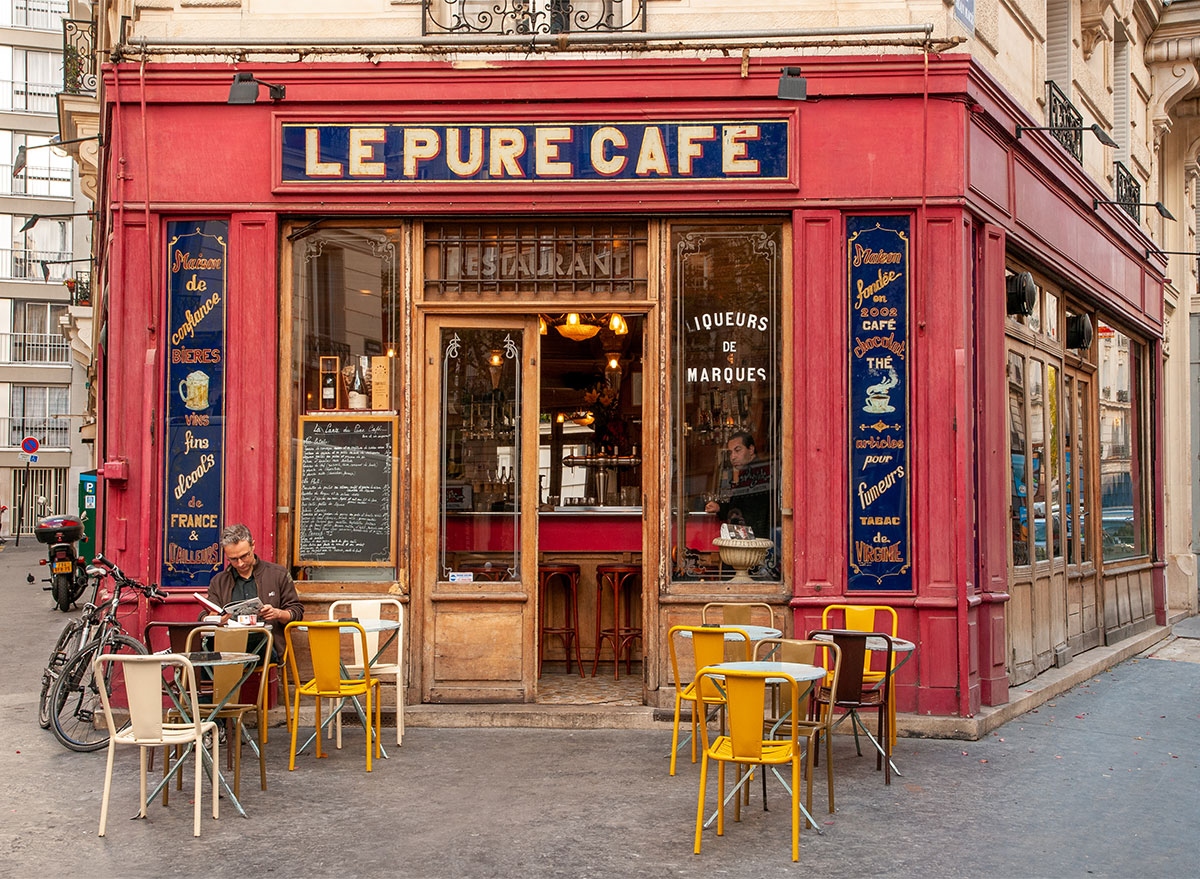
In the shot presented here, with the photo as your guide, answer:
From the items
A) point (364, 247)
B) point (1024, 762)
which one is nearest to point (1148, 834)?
point (1024, 762)

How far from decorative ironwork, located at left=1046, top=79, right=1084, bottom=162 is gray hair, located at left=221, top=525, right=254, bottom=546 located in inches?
307

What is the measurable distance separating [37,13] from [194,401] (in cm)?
4746

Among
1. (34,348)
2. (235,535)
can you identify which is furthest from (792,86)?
(34,348)

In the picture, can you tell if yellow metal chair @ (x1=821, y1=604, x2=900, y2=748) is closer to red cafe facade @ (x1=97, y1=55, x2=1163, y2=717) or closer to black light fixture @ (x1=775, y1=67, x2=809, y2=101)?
red cafe facade @ (x1=97, y1=55, x2=1163, y2=717)

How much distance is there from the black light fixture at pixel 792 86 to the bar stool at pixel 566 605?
14.6 feet

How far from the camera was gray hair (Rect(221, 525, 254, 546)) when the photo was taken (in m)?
8.35

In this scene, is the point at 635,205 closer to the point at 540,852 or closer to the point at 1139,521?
the point at 540,852

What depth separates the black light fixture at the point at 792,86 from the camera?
29.7 feet

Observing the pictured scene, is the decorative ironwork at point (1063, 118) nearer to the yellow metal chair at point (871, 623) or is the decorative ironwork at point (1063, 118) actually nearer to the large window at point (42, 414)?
the yellow metal chair at point (871, 623)

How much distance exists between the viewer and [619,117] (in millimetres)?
9195

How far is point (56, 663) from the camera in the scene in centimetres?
901

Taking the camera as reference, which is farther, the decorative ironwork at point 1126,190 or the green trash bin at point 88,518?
the green trash bin at point 88,518

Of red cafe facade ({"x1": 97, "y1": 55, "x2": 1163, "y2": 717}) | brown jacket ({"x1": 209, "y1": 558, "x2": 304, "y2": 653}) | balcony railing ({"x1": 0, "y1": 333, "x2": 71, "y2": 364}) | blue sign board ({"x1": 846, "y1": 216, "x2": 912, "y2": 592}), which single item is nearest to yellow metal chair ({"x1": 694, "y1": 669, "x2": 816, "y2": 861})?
red cafe facade ({"x1": 97, "y1": 55, "x2": 1163, "y2": 717})

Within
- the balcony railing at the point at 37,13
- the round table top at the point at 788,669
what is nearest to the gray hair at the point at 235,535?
the round table top at the point at 788,669
